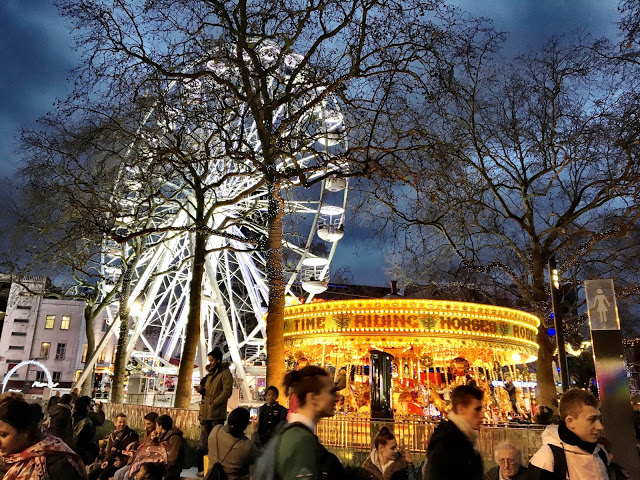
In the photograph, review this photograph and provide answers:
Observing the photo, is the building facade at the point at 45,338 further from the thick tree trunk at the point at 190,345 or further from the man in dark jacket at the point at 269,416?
the man in dark jacket at the point at 269,416

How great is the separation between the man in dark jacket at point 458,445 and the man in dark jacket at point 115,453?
5.69 m

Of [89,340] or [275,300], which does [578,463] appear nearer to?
[275,300]

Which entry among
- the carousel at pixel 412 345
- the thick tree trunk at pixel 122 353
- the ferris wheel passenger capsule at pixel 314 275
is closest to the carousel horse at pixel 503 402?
the carousel at pixel 412 345

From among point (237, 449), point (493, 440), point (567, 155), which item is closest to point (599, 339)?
point (493, 440)

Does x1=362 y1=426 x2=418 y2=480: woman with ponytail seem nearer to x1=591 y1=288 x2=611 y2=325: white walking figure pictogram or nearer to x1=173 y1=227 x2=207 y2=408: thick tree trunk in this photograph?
x1=591 y1=288 x2=611 y2=325: white walking figure pictogram

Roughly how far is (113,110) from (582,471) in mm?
14554

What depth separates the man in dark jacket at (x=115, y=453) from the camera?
7400 millimetres

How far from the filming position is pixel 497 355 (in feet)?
52.9

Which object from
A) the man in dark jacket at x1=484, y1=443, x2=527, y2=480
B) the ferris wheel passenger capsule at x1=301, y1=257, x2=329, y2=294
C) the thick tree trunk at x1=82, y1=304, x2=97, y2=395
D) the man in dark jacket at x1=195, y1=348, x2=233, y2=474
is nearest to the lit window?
the thick tree trunk at x1=82, y1=304, x2=97, y2=395

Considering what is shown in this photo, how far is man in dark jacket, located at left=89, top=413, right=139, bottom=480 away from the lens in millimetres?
7400

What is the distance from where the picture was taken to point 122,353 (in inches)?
795

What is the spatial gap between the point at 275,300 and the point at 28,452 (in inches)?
351

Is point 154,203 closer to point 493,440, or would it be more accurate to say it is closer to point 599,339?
point 493,440

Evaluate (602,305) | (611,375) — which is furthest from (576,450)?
(602,305)
